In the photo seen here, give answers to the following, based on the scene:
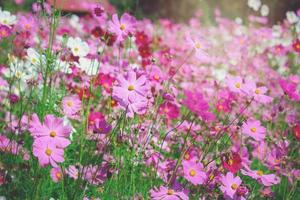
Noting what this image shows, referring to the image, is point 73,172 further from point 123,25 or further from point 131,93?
point 123,25

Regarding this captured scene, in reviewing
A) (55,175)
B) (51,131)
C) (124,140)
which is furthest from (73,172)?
(51,131)

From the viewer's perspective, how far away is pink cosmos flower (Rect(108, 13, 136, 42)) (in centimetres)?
175

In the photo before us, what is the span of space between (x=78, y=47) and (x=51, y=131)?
0.67 m

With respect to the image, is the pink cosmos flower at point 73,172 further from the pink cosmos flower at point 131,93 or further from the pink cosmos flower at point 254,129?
the pink cosmos flower at point 254,129

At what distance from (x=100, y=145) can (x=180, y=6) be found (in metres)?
8.25

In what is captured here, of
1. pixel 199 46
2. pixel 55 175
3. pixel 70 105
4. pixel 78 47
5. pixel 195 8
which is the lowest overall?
pixel 195 8

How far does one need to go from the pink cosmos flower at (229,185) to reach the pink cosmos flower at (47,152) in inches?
20.7

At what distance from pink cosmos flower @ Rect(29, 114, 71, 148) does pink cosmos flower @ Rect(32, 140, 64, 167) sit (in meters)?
0.01

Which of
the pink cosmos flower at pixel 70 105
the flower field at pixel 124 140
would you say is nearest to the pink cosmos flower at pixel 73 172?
the flower field at pixel 124 140

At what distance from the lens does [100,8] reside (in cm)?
171

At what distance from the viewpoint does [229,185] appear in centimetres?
154

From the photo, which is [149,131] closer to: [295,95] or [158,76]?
[158,76]

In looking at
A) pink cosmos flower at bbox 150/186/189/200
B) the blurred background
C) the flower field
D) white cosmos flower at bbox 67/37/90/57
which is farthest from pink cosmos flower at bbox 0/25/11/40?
the blurred background

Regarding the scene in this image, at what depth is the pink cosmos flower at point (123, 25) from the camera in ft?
5.74
